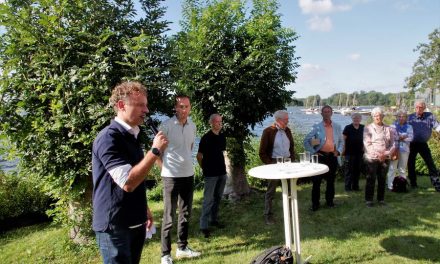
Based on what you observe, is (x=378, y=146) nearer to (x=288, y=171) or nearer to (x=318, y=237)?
(x=318, y=237)

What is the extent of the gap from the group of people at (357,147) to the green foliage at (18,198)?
4732 mm

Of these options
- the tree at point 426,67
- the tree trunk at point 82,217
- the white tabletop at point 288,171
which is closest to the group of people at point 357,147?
the white tabletop at point 288,171

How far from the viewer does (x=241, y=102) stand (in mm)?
6531

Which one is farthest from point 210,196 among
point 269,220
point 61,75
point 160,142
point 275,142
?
point 160,142

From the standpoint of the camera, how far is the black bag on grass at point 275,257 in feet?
12.2

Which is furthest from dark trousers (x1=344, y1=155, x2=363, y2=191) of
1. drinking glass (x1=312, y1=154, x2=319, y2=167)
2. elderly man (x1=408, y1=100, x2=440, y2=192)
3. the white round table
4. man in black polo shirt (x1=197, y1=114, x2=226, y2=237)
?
the white round table

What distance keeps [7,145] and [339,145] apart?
221 inches

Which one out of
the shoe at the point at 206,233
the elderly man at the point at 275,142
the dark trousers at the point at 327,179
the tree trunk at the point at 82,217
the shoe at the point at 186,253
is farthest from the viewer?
the dark trousers at the point at 327,179

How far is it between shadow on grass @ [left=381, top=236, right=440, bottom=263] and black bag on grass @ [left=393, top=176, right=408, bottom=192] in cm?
270

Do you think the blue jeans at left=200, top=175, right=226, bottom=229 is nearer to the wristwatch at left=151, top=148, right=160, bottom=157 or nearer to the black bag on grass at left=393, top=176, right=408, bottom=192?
the wristwatch at left=151, top=148, right=160, bottom=157

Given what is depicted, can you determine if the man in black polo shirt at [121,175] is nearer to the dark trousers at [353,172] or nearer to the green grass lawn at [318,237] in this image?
the green grass lawn at [318,237]

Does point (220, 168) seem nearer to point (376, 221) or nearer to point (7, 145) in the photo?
point (376, 221)

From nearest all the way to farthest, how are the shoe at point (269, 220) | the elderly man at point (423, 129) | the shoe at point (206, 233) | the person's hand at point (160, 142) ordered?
the person's hand at point (160, 142), the shoe at point (206, 233), the shoe at point (269, 220), the elderly man at point (423, 129)

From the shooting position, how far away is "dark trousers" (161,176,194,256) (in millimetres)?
4547
